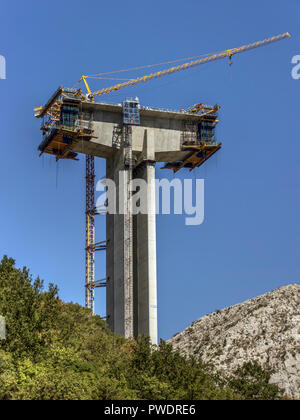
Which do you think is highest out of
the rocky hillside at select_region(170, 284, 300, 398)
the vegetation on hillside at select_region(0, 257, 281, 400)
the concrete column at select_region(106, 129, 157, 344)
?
the concrete column at select_region(106, 129, 157, 344)

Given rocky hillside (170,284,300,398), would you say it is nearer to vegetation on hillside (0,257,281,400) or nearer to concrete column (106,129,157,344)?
concrete column (106,129,157,344)

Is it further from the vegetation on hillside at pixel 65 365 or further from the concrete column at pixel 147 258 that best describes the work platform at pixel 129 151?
the vegetation on hillside at pixel 65 365

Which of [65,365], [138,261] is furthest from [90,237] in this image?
[65,365]

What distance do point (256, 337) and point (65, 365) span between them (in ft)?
153

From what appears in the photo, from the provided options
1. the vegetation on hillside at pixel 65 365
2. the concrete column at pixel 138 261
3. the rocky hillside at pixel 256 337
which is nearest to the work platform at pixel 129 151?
the concrete column at pixel 138 261

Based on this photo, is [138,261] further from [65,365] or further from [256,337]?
[65,365]

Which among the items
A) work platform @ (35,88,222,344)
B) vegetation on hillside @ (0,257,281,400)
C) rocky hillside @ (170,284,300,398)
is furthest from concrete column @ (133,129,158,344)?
vegetation on hillside @ (0,257,281,400)

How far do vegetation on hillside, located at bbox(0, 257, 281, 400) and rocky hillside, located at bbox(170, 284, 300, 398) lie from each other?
57.4ft

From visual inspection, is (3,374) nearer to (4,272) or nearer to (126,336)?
(4,272)

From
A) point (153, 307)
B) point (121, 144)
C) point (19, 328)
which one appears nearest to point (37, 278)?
point (19, 328)

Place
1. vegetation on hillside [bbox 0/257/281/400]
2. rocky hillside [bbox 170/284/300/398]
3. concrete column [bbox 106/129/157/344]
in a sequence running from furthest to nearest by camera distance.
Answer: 1. concrete column [bbox 106/129/157/344]
2. rocky hillside [bbox 170/284/300/398]
3. vegetation on hillside [bbox 0/257/281/400]

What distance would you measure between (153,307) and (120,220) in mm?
15195

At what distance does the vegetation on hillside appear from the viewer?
60.7 meters
